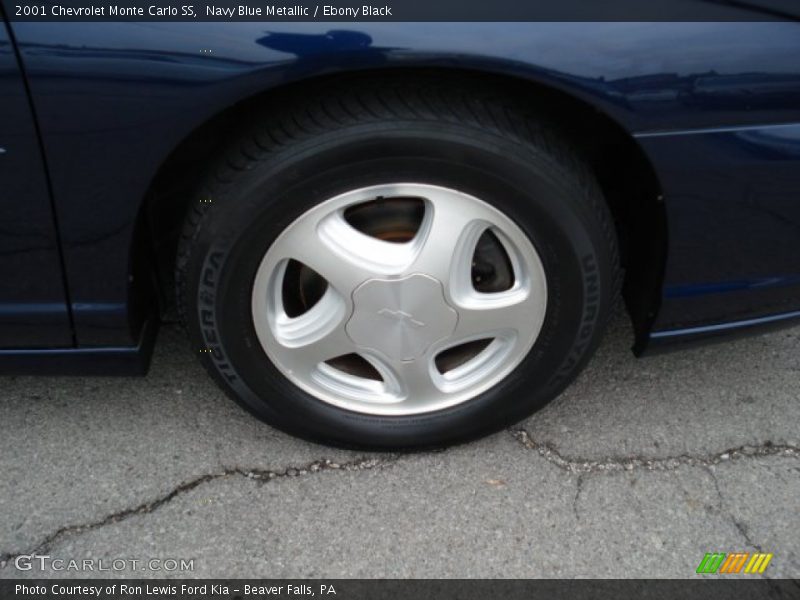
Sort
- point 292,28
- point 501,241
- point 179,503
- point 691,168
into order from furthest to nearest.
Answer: point 179,503 < point 501,241 < point 691,168 < point 292,28

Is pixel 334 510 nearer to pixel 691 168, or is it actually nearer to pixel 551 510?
pixel 551 510

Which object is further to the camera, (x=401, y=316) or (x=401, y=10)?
(x=401, y=316)

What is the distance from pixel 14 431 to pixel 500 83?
1.47 m

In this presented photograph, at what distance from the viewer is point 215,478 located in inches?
82.0

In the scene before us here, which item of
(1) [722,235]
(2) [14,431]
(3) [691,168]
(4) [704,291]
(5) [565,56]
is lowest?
(2) [14,431]

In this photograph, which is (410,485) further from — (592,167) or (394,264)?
(592,167)

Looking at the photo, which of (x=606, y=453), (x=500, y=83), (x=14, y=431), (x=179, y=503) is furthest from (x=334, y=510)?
(x=500, y=83)

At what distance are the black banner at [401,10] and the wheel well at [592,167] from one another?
0.15m

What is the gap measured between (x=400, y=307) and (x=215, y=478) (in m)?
0.63

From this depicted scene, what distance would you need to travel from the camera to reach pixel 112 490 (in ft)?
6.71

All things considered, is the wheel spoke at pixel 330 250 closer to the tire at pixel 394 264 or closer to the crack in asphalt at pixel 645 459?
the tire at pixel 394 264

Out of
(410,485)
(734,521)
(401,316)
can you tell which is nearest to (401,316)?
(401,316)

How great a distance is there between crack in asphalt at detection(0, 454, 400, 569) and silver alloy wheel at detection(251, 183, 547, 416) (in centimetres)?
15
